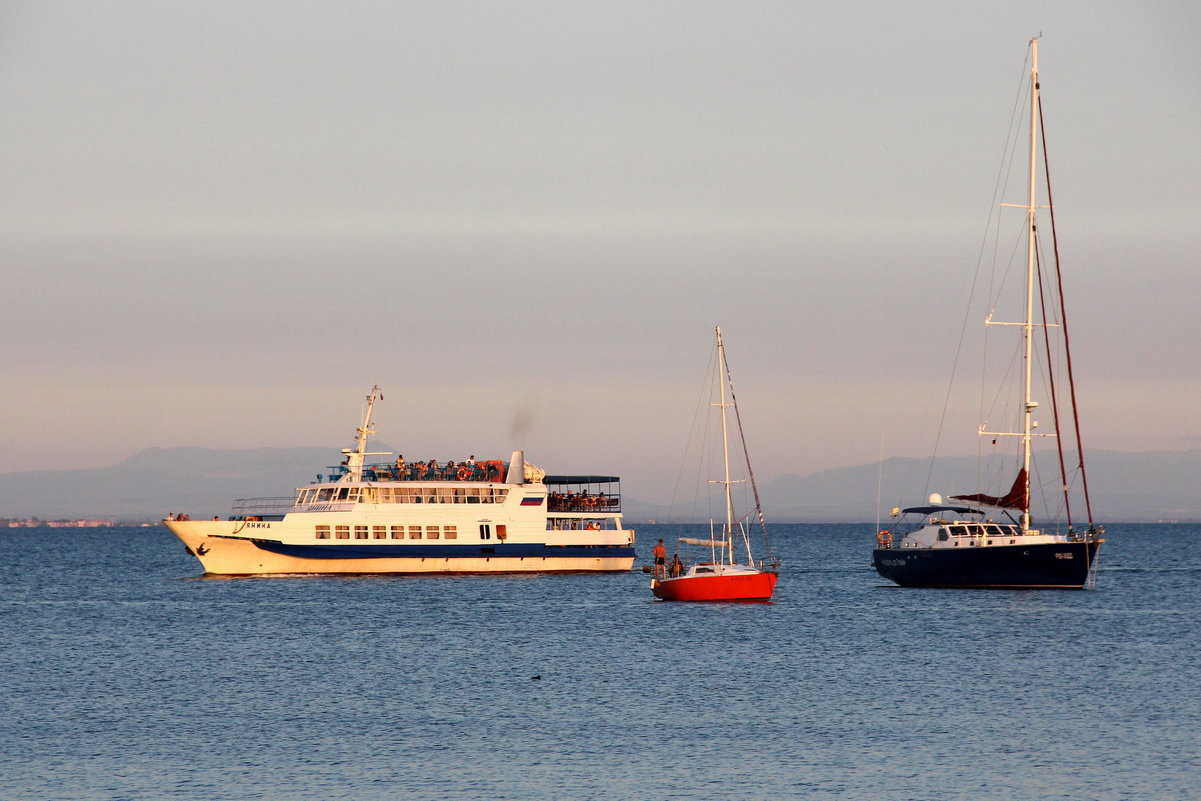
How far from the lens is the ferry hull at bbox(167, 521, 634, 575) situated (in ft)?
310

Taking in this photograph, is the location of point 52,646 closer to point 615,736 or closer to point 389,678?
point 389,678

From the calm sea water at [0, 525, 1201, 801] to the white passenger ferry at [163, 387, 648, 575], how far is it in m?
13.5

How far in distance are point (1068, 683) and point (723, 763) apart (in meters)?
17.5

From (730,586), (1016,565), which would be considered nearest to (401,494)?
(730,586)

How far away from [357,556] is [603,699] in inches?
2043

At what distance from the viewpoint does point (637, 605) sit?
257 feet

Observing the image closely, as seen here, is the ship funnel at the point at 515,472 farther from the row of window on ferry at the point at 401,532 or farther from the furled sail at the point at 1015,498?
the furled sail at the point at 1015,498

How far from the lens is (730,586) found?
74.3m

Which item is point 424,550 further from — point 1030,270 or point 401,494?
point 1030,270

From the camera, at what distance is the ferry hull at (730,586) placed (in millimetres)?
74000

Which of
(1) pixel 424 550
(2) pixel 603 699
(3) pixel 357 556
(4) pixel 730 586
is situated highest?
(1) pixel 424 550

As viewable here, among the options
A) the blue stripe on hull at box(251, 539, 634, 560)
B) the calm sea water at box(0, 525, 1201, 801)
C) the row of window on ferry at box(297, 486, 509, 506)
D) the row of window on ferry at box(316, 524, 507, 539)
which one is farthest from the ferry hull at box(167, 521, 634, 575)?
the calm sea water at box(0, 525, 1201, 801)

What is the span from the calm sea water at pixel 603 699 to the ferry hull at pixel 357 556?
13.4m

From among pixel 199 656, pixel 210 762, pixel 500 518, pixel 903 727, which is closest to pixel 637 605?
pixel 500 518
